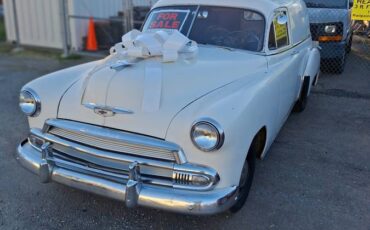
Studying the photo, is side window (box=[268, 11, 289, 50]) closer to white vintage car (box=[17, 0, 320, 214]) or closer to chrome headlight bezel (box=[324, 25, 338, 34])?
white vintage car (box=[17, 0, 320, 214])

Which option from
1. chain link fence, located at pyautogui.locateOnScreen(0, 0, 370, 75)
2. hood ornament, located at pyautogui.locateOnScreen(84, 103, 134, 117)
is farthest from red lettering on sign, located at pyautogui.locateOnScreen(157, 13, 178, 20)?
chain link fence, located at pyautogui.locateOnScreen(0, 0, 370, 75)

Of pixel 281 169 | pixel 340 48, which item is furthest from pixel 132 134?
pixel 340 48

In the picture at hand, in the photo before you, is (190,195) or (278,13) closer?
(190,195)

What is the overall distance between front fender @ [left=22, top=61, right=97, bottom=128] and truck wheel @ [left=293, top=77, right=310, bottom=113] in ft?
9.39

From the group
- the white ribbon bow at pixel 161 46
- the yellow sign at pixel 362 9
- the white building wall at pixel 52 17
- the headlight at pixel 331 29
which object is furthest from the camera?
the white building wall at pixel 52 17

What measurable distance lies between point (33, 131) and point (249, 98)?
1.68m

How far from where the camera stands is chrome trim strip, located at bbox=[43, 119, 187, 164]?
2.71 meters

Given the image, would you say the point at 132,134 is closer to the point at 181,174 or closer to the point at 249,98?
the point at 181,174

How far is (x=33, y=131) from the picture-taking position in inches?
127

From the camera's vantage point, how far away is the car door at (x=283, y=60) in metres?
3.88

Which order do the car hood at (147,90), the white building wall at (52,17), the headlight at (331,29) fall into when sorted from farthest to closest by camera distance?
1. the white building wall at (52,17)
2. the headlight at (331,29)
3. the car hood at (147,90)

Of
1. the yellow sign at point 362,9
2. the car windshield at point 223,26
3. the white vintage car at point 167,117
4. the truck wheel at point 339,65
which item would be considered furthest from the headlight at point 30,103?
the truck wheel at point 339,65

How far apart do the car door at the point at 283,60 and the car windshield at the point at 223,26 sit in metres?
0.18

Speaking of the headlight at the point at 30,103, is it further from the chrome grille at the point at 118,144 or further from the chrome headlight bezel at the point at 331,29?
the chrome headlight bezel at the point at 331,29
